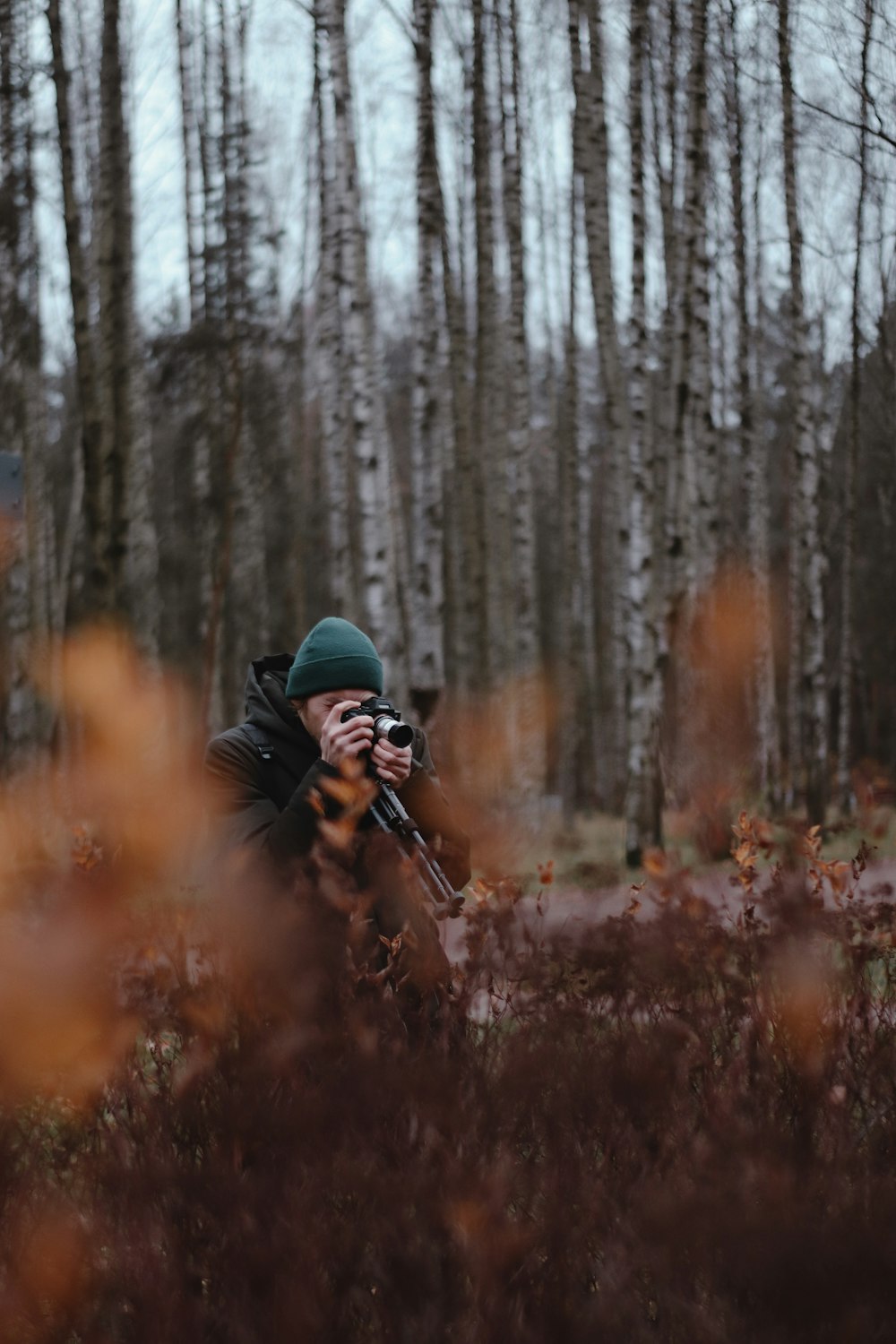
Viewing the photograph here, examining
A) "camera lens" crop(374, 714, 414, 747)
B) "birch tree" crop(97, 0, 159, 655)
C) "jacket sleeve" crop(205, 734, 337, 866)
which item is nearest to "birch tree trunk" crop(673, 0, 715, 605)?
"birch tree" crop(97, 0, 159, 655)

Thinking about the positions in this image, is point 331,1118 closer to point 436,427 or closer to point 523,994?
point 523,994

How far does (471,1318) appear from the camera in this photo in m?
1.89

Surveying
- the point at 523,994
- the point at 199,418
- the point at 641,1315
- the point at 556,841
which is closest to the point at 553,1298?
the point at 641,1315

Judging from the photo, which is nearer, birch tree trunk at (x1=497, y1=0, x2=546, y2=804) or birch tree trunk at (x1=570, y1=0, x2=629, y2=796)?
birch tree trunk at (x1=570, y1=0, x2=629, y2=796)

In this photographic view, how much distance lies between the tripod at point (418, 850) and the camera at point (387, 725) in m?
0.10

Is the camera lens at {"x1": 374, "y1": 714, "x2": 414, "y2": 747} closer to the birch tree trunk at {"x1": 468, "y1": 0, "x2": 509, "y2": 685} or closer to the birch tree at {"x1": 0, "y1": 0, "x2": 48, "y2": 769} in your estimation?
the birch tree at {"x1": 0, "y1": 0, "x2": 48, "y2": 769}

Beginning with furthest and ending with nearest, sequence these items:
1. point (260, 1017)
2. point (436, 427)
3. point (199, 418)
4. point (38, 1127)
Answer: point (199, 418), point (436, 427), point (38, 1127), point (260, 1017)

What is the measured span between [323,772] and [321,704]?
27 cm

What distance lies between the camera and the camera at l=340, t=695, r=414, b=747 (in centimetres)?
296

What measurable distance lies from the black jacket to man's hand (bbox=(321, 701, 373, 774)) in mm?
31

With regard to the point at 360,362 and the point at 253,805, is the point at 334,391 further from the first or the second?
the point at 253,805

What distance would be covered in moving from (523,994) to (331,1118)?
793 millimetres

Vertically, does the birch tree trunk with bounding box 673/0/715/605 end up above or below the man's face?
above

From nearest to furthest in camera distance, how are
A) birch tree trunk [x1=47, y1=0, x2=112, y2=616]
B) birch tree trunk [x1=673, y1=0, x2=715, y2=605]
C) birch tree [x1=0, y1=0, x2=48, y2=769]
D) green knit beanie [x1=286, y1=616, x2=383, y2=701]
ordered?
green knit beanie [x1=286, y1=616, x2=383, y2=701] < birch tree trunk [x1=47, y1=0, x2=112, y2=616] < birch tree trunk [x1=673, y1=0, x2=715, y2=605] < birch tree [x1=0, y1=0, x2=48, y2=769]
